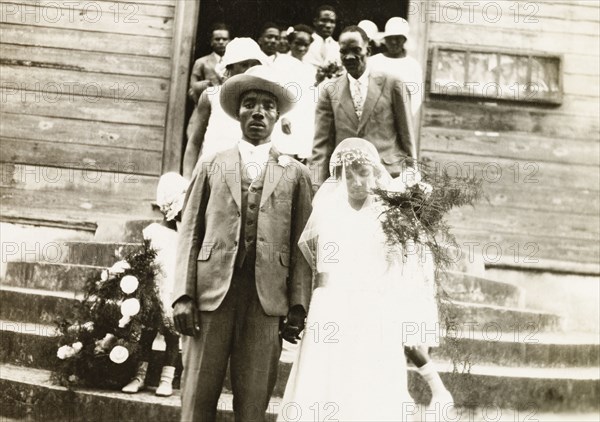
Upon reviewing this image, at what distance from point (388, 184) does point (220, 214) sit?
1.29m

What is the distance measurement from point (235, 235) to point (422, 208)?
120 cm

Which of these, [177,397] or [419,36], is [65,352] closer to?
[177,397]

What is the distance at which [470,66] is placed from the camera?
8453mm

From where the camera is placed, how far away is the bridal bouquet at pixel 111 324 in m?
5.07

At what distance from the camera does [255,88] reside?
3.98 meters

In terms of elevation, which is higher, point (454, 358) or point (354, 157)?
point (354, 157)

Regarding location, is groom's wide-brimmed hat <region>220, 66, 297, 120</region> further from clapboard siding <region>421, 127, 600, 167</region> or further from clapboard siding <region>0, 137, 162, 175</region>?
clapboard siding <region>421, 127, 600, 167</region>

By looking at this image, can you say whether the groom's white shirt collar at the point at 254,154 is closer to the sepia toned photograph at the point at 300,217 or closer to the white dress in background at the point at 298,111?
the sepia toned photograph at the point at 300,217

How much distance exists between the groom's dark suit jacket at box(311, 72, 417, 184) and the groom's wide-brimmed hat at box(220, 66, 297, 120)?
1.50m

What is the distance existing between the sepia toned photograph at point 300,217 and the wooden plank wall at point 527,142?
2 cm

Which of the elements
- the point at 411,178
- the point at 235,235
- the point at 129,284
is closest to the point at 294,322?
the point at 235,235

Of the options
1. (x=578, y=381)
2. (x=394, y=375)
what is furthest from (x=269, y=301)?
(x=578, y=381)

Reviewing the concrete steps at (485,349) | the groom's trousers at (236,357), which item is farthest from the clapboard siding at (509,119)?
the groom's trousers at (236,357)

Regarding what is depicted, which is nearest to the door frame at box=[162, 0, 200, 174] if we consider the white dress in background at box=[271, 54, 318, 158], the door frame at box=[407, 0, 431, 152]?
the white dress in background at box=[271, 54, 318, 158]
